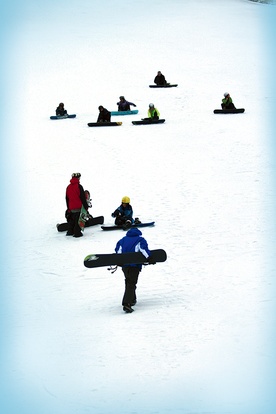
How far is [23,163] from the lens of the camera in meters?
22.8

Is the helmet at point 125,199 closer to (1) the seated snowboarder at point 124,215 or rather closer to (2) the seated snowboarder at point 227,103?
(1) the seated snowboarder at point 124,215

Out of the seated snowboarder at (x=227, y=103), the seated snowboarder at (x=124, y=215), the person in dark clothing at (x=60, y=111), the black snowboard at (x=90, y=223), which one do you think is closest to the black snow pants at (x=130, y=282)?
the seated snowboarder at (x=124, y=215)

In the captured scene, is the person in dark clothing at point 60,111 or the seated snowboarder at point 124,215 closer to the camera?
the seated snowboarder at point 124,215

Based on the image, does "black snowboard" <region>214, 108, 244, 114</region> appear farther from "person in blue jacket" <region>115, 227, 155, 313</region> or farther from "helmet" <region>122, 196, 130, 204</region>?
"person in blue jacket" <region>115, 227, 155, 313</region>

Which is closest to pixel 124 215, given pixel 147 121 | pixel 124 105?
pixel 147 121

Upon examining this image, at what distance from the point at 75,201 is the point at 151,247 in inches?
68.6

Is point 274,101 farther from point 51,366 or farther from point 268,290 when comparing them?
point 51,366

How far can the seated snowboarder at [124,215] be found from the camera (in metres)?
15.9

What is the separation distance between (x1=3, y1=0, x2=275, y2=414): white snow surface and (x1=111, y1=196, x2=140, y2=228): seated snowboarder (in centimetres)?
20

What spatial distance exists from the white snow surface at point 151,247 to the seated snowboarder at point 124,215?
0.20m

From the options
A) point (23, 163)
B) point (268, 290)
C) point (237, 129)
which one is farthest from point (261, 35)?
point (268, 290)

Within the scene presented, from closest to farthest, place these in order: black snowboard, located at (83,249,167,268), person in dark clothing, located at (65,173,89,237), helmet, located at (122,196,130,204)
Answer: black snowboard, located at (83,249,167,268) < helmet, located at (122,196,130,204) < person in dark clothing, located at (65,173,89,237)

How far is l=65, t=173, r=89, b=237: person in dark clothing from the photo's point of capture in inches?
626

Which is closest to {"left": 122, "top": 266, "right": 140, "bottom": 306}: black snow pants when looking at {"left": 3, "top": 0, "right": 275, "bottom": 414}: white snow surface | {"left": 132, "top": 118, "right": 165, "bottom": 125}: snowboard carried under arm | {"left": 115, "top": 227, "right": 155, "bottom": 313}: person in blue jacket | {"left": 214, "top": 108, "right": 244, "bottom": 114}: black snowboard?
{"left": 115, "top": 227, "right": 155, "bottom": 313}: person in blue jacket
